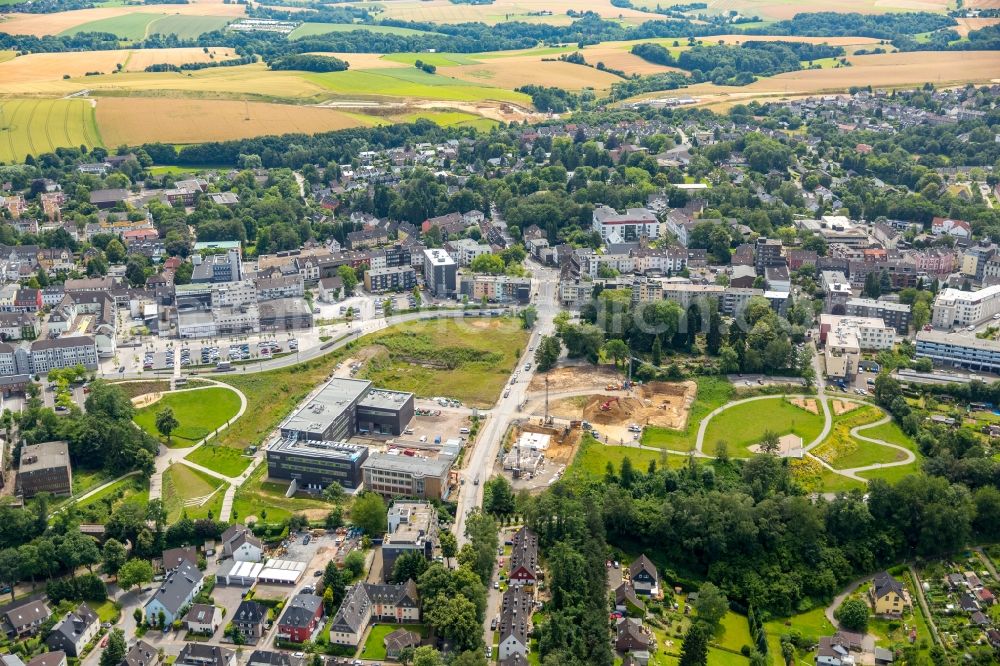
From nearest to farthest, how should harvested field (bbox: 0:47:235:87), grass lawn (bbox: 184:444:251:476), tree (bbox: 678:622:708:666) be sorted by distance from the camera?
tree (bbox: 678:622:708:666)
grass lawn (bbox: 184:444:251:476)
harvested field (bbox: 0:47:235:87)

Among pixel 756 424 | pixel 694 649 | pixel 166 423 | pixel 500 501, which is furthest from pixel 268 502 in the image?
pixel 756 424

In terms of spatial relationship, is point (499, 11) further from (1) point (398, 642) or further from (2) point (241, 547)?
(1) point (398, 642)

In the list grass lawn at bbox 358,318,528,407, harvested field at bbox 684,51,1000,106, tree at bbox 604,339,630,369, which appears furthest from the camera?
harvested field at bbox 684,51,1000,106

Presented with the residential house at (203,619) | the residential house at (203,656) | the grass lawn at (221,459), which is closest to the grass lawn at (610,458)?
the grass lawn at (221,459)

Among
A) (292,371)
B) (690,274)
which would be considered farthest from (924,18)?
(292,371)

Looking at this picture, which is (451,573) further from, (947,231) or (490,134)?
(490,134)

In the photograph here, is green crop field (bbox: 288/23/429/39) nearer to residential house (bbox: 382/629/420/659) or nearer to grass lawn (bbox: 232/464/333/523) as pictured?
grass lawn (bbox: 232/464/333/523)

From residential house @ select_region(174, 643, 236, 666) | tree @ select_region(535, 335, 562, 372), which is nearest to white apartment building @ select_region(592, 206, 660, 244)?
tree @ select_region(535, 335, 562, 372)

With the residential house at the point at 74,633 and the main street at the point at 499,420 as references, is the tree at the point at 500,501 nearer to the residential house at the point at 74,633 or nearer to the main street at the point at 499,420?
the main street at the point at 499,420
